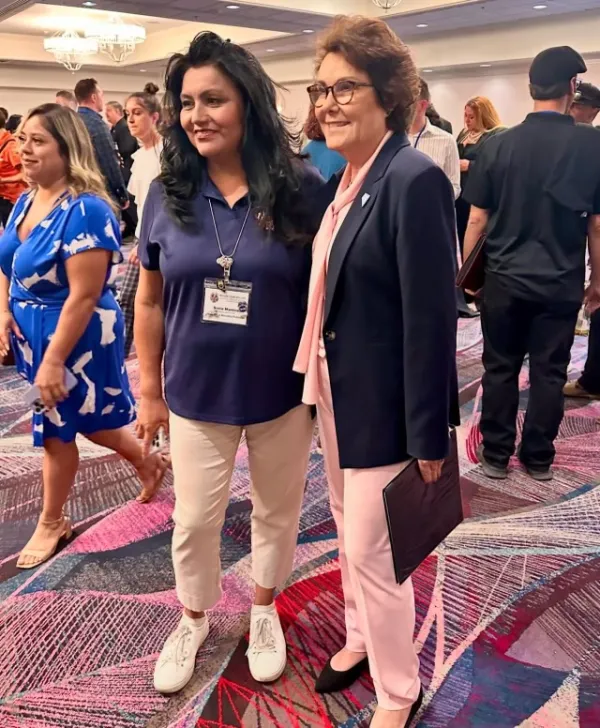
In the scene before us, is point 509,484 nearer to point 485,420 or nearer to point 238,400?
point 485,420

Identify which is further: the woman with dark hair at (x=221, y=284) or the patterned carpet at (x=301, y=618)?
the patterned carpet at (x=301, y=618)

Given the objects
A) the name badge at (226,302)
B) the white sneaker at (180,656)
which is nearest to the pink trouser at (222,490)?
the white sneaker at (180,656)

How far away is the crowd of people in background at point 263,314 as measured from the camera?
1243 mm

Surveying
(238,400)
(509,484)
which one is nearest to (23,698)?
(238,400)

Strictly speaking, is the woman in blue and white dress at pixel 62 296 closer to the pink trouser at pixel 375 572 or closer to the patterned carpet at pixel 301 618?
the patterned carpet at pixel 301 618

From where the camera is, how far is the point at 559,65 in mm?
2477

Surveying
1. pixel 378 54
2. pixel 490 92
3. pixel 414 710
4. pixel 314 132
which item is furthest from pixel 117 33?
pixel 414 710

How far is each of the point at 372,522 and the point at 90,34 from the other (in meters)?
12.9

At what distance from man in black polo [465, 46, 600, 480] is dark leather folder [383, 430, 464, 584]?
56.0 inches

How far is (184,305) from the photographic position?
4.87 ft

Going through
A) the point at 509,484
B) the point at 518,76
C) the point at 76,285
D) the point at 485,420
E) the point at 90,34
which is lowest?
the point at 509,484

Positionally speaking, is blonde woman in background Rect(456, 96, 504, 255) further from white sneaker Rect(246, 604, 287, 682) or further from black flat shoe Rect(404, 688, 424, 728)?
black flat shoe Rect(404, 688, 424, 728)

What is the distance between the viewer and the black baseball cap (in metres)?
2.47

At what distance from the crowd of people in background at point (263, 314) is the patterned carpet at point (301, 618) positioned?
96 millimetres
